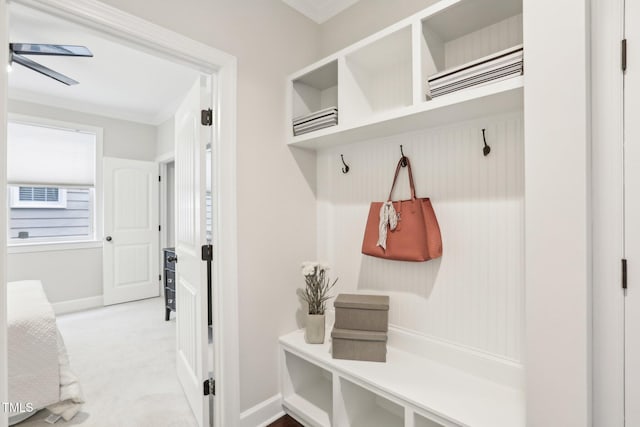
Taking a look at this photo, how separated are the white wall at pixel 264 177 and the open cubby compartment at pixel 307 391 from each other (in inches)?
3.6

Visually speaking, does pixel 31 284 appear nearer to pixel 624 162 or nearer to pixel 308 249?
pixel 308 249

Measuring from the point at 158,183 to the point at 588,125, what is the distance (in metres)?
4.99

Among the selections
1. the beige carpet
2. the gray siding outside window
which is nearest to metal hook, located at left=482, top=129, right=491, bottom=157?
the beige carpet

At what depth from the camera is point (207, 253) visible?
1709 mm

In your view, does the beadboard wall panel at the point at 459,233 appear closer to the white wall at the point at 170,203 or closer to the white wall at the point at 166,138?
the white wall at the point at 166,138

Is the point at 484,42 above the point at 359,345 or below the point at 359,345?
above

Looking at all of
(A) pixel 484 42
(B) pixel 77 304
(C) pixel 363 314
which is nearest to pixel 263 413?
(C) pixel 363 314

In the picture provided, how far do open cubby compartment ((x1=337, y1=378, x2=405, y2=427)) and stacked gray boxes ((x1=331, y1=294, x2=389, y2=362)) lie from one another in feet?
0.50

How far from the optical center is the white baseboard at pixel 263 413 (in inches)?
68.7

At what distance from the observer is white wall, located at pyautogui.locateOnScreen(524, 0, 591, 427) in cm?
95

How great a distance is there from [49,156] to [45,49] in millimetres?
2325

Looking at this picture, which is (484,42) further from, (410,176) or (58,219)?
(58,219)

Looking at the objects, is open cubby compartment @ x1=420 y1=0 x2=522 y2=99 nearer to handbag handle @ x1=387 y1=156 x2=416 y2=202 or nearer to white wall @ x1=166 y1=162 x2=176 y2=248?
handbag handle @ x1=387 y1=156 x2=416 y2=202

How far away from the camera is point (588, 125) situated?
969 mm
